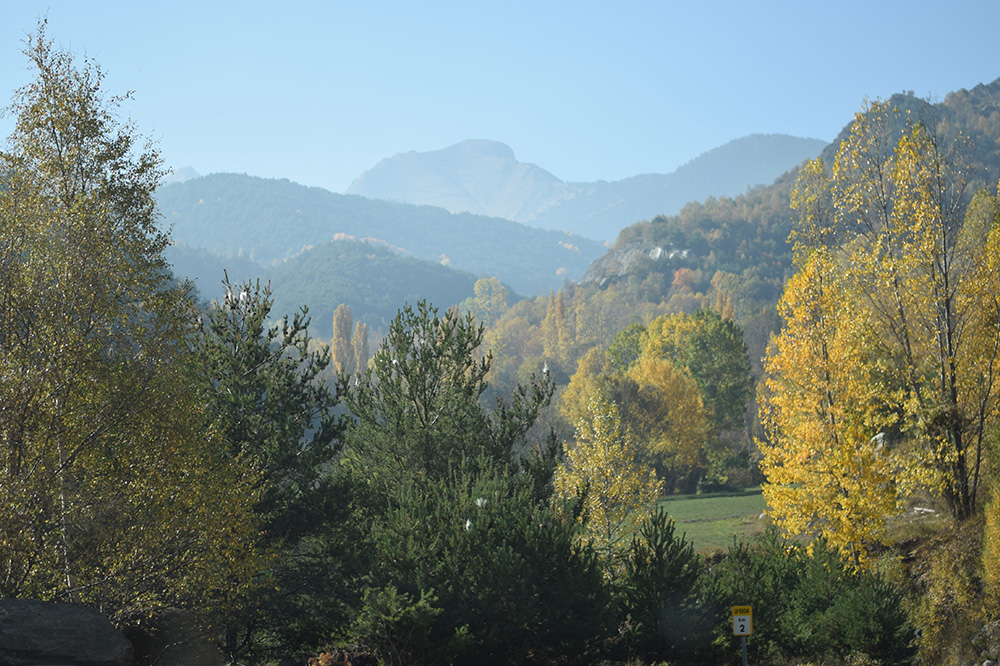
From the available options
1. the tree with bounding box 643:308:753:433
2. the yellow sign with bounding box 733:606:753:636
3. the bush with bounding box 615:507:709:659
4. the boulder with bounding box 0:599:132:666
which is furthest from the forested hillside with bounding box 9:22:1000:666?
the tree with bounding box 643:308:753:433

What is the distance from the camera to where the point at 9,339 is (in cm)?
1441

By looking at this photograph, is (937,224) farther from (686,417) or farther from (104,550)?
(686,417)

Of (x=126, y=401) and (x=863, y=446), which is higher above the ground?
(x=126, y=401)

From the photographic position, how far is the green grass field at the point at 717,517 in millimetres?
37062

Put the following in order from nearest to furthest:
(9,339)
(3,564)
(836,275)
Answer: (3,564) < (9,339) < (836,275)

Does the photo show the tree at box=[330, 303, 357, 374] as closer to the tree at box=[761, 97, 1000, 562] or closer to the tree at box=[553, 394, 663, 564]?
the tree at box=[553, 394, 663, 564]

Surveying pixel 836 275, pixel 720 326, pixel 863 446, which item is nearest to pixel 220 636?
pixel 863 446

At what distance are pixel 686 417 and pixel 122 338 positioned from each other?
52817 millimetres

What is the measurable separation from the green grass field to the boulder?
2424 cm

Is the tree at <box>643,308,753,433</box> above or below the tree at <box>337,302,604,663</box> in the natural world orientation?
above

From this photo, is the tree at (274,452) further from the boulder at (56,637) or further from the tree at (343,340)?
the tree at (343,340)

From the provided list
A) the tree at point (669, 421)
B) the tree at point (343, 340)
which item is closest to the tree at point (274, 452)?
the tree at point (669, 421)

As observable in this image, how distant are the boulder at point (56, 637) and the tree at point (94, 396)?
1.17 m

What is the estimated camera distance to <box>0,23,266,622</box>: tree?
1375cm
